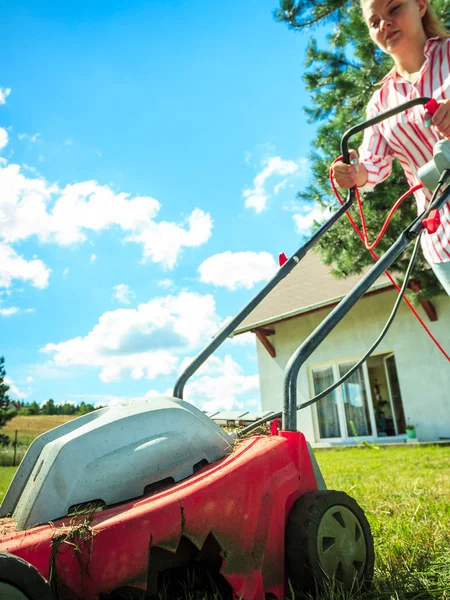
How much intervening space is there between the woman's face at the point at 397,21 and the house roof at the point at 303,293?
22.5 ft

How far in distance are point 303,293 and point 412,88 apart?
8692mm

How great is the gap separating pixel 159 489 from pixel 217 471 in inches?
6.3

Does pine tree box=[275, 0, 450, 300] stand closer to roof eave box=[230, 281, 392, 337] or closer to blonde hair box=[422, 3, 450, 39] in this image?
roof eave box=[230, 281, 392, 337]

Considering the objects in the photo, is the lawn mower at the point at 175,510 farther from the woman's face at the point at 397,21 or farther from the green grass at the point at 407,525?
the woman's face at the point at 397,21

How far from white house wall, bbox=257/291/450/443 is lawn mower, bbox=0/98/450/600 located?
20.2 feet

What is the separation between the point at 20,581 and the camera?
98 centimetres

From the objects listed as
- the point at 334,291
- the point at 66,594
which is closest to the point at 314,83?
the point at 334,291

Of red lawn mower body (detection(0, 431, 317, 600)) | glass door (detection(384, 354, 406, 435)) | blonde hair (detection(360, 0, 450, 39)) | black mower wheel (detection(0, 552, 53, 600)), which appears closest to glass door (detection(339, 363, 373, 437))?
glass door (detection(384, 354, 406, 435))

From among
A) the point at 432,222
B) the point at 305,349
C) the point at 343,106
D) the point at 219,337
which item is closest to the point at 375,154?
the point at 432,222

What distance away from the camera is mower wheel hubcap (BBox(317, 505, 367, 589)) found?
1358 millimetres

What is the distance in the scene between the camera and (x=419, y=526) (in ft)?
7.29

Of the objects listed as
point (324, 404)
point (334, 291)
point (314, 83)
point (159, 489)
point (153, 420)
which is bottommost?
point (159, 489)

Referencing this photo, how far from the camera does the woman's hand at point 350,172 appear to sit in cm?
228

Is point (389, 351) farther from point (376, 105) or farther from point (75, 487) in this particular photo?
point (75, 487)
